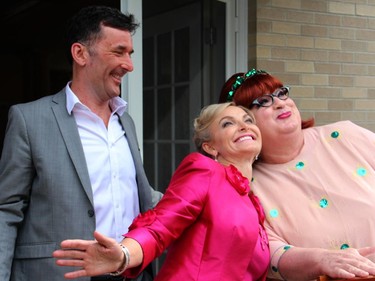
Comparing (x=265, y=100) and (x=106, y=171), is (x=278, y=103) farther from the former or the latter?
(x=106, y=171)

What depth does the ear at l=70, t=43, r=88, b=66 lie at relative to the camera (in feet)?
6.83

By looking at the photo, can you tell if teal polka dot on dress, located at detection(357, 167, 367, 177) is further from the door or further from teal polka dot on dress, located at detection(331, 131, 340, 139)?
the door

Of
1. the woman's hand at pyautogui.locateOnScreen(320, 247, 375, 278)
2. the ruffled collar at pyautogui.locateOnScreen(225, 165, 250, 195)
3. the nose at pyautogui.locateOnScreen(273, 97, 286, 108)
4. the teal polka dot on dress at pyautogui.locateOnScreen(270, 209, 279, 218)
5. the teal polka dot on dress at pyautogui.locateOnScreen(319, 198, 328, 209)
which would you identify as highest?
the nose at pyautogui.locateOnScreen(273, 97, 286, 108)

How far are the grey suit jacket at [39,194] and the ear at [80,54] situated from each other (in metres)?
0.25

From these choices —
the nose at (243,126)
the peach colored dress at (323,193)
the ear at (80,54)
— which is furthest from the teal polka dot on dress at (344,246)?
the ear at (80,54)

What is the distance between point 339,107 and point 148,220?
9.63 ft

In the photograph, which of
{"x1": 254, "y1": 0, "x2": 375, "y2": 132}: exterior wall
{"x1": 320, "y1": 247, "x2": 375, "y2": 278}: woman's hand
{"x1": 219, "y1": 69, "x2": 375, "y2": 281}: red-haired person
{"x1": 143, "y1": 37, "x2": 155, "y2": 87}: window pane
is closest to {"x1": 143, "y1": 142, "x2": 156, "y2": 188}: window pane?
{"x1": 143, "y1": 37, "x2": 155, "y2": 87}: window pane

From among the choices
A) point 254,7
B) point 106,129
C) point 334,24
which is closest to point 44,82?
point 254,7

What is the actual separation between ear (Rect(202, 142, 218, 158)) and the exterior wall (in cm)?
192

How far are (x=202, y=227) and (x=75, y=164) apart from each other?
1.80 feet

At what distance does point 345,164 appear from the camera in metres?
2.21

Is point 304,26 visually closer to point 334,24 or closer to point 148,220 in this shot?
point 334,24

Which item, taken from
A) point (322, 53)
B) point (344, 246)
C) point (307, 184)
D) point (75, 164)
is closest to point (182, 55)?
point (322, 53)

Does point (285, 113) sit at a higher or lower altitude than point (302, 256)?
higher
